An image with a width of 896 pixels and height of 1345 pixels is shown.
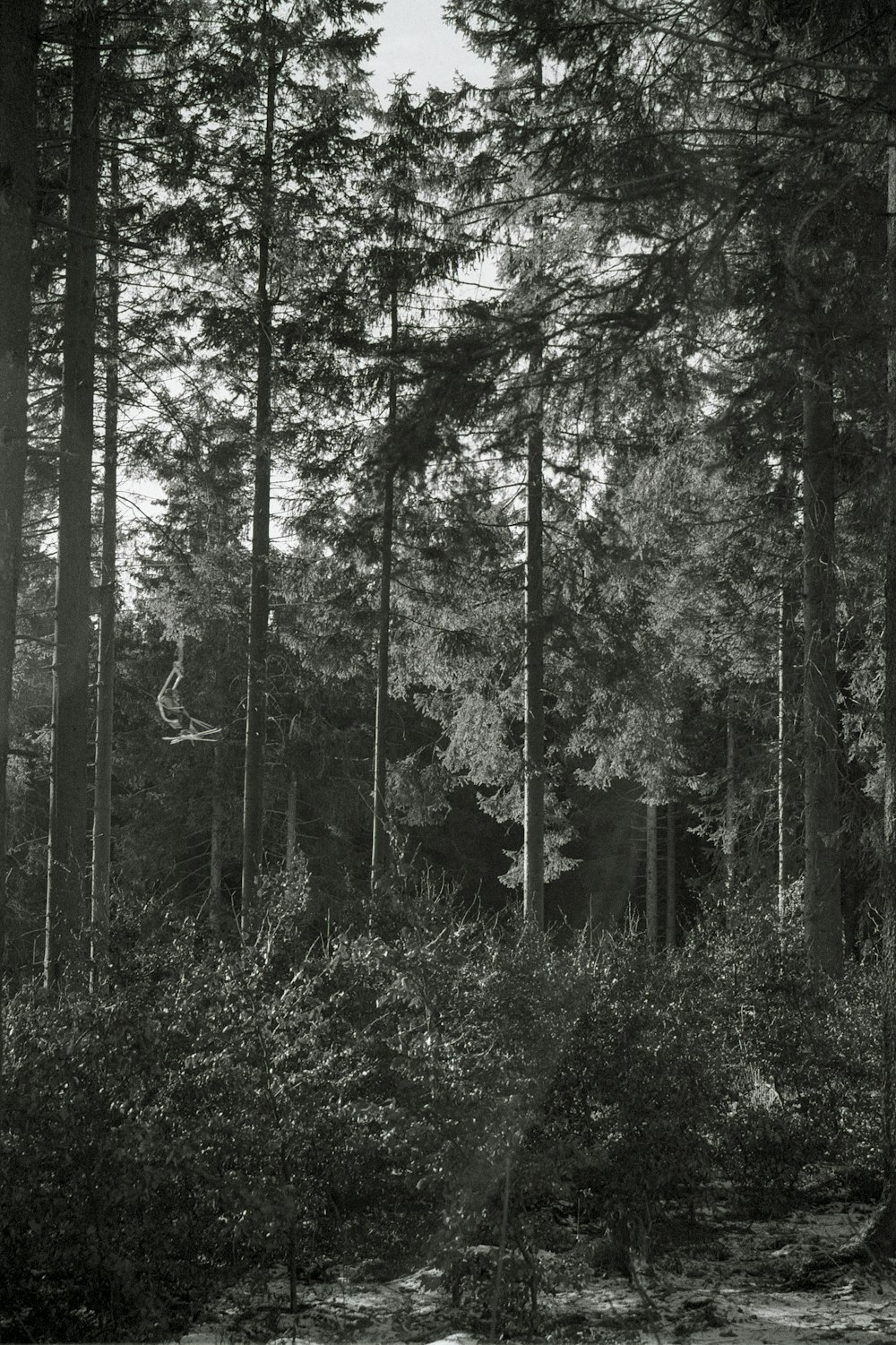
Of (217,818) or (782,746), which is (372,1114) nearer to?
(782,746)

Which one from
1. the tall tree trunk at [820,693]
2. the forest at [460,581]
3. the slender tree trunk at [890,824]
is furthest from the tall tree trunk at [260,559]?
the slender tree trunk at [890,824]

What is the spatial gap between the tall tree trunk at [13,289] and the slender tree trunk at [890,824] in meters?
4.35

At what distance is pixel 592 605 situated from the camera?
1625cm

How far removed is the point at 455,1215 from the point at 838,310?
623 centimetres

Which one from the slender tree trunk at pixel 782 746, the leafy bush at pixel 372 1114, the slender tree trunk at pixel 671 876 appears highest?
the slender tree trunk at pixel 782 746

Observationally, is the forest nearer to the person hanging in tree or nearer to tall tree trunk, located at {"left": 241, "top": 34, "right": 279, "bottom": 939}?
tall tree trunk, located at {"left": 241, "top": 34, "right": 279, "bottom": 939}

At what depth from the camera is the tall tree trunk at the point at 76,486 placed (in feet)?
34.4

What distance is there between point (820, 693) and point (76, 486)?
7.40 m

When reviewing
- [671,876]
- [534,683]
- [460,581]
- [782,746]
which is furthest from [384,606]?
[671,876]

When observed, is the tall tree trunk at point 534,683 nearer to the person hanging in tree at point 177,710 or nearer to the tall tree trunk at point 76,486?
the person hanging in tree at point 177,710

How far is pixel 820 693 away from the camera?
1142cm

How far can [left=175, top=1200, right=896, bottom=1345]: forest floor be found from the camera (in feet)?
16.3

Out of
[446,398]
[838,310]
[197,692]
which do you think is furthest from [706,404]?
[197,692]

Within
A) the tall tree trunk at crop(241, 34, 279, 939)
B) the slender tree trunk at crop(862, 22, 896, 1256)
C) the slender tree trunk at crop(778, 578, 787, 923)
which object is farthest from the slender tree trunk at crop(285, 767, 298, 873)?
the slender tree trunk at crop(862, 22, 896, 1256)
